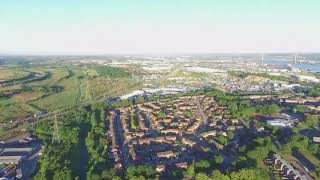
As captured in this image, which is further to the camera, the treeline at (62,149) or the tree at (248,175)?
the treeline at (62,149)

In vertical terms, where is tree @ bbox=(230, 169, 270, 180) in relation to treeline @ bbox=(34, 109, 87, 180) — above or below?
above

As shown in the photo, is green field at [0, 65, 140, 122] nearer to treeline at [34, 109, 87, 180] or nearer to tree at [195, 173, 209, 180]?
treeline at [34, 109, 87, 180]

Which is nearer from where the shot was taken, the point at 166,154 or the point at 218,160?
the point at 218,160

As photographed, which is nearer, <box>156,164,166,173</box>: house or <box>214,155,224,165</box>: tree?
<box>156,164,166,173</box>: house

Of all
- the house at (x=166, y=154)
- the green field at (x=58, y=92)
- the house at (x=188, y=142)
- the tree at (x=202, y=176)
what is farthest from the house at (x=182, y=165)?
the green field at (x=58, y=92)

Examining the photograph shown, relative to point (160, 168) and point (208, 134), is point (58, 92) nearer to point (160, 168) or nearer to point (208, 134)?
point (208, 134)

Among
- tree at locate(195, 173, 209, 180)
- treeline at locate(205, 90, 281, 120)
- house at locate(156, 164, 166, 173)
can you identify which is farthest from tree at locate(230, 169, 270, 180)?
treeline at locate(205, 90, 281, 120)

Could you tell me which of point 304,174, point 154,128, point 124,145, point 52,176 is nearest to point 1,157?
point 52,176

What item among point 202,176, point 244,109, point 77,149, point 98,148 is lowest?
point 77,149

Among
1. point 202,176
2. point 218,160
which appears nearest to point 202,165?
point 218,160

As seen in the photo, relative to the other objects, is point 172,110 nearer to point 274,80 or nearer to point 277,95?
point 277,95

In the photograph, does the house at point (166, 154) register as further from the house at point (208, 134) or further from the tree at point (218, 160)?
the house at point (208, 134)

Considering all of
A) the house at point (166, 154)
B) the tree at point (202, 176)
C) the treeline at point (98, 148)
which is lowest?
the house at point (166, 154)
